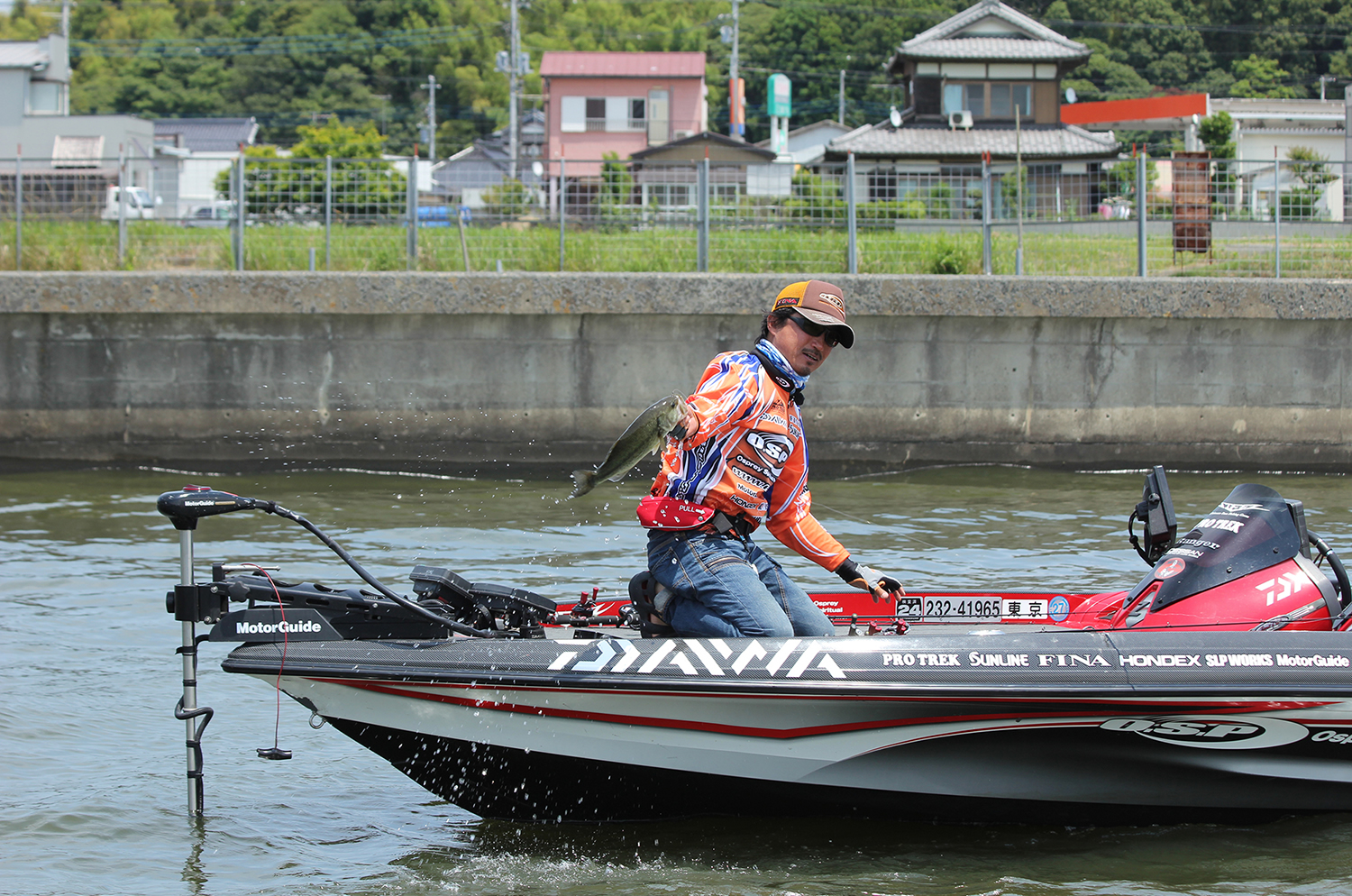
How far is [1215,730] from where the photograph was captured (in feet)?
13.3

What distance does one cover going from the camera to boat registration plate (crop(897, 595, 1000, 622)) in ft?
17.2

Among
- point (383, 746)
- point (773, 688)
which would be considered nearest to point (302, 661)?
point (383, 746)

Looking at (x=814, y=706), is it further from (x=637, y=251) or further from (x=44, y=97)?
(x=44, y=97)

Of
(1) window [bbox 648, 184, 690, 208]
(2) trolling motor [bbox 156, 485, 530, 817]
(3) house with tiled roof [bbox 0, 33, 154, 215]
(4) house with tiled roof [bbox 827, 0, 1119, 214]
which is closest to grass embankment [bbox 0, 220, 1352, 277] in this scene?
(1) window [bbox 648, 184, 690, 208]

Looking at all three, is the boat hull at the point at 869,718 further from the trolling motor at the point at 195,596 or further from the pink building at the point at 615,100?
the pink building at the point at 615,100

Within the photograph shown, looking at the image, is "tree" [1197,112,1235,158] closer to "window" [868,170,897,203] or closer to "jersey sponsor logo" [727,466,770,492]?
"window" [868,170,897,203]

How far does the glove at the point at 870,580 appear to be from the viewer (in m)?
4.46

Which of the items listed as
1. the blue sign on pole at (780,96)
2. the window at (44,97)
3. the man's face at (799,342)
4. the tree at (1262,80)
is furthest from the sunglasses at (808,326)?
the tree at (1262,80)

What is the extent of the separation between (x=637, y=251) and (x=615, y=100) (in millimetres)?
44888

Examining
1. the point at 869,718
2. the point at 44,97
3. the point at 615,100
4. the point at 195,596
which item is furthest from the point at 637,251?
the point at 44,97

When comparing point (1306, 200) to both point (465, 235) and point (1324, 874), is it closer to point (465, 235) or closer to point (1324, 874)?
point (465, 235)

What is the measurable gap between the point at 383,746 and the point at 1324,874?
3.00 metres

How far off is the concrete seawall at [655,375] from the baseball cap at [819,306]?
6.69 meters

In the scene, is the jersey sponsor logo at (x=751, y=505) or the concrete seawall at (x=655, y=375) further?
the concrete seawall at (x=655, y=375)
